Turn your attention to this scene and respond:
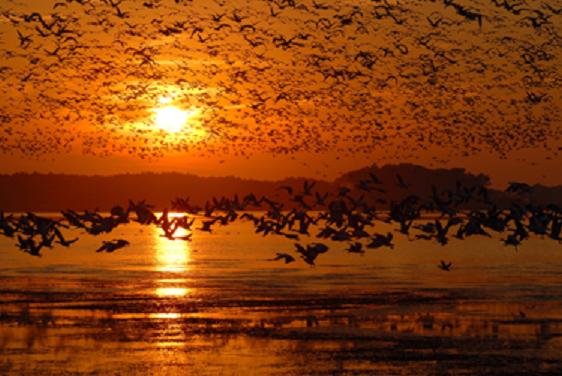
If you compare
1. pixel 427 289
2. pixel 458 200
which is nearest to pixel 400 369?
pixel 458 200

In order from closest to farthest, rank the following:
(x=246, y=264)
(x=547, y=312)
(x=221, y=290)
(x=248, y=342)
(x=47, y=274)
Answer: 1. (x=248, y=342)
2. (x=547, y=312)
3. (x=221, y=290)
4. (x=47, y=274)
5. (x=246, y=264)

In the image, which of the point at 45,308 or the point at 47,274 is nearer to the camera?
the point at 45,308

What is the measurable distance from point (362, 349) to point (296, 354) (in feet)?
5.88

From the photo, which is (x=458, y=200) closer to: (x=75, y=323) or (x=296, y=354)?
(x=296, y=354)

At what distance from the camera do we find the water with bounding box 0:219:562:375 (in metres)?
25.8

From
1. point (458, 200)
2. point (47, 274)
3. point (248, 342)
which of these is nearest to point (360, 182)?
point (458, 200)

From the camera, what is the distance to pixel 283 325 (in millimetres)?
33469

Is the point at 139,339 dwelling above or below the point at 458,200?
below

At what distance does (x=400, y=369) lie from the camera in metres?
24.8

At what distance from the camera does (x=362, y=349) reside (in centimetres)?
2792

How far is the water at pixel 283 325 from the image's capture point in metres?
25.8

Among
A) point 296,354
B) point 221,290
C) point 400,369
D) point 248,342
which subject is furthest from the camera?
point 221,290

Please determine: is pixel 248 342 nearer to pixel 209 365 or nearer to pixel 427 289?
pixel 209 365

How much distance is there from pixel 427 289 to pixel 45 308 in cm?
1728
